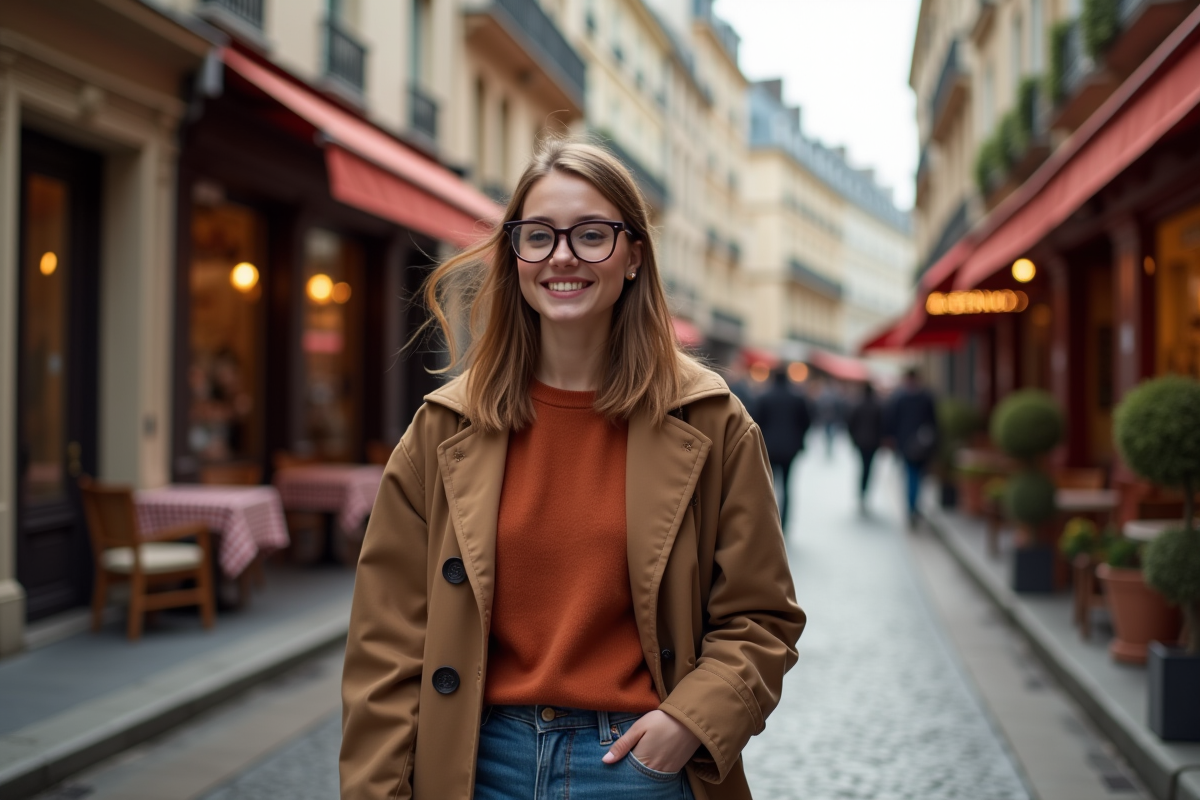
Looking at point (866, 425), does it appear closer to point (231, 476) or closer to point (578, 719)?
point (231, 476)

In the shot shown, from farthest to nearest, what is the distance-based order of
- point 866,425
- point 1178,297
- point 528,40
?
point 528,40
point 866,425
point 1178,297

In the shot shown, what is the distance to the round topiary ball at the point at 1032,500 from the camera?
9.12 meters

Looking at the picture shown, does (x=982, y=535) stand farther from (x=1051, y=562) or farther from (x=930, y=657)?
(x=930, y=657)

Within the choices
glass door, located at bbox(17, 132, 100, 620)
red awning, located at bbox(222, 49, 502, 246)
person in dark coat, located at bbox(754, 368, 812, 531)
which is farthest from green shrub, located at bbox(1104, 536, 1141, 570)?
person in dark coat, located at bbox(754, 368, 812, 531)

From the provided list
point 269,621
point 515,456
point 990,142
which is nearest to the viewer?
point 515,456

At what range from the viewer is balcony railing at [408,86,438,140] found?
51.2 feet

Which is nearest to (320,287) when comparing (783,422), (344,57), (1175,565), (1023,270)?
(344,57)

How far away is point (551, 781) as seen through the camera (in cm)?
204

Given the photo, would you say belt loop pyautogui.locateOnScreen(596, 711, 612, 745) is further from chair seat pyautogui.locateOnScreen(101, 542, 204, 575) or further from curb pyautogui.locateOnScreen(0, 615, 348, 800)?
chair seat pyautogui.locateOnScreen(101, 542, 204, 575)

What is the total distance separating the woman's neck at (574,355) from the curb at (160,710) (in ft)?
11.9

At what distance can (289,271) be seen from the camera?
12.1m

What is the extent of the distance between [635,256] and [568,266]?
18 centimetres

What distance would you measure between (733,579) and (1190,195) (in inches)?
307

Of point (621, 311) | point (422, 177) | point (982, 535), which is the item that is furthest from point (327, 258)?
point (621, 311)
